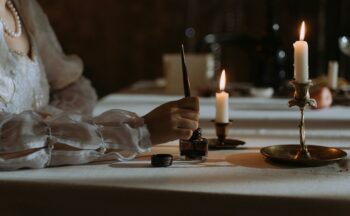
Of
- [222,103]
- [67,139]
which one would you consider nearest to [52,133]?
[67,139]

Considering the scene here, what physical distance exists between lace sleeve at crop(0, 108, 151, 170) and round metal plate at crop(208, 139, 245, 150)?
18 cm

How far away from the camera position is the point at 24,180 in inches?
36.4

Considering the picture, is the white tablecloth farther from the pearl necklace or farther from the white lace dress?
the pearl necklace

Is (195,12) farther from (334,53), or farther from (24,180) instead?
(24,180)

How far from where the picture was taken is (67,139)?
103cm

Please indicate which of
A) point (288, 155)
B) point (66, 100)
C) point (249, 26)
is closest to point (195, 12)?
point (249, 26)

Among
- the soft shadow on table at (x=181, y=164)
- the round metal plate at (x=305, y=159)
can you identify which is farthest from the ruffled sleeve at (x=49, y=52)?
the round metal plate at (x=305, y=159)

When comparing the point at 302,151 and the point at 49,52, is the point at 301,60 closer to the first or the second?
the point at 302,151

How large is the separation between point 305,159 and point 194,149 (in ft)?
0.72

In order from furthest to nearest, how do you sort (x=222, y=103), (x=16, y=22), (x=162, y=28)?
1. (x=162, y=28)
2. (x=16, y=22)
3. (x=222, y=103)

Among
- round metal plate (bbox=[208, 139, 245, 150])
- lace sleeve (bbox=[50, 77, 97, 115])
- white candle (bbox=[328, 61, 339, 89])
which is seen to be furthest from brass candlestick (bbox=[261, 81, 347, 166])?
white candle (bbox=[328, 61, 339, 89])

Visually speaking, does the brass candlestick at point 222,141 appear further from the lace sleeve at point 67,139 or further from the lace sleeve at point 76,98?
the lace sleeve at point 76,98

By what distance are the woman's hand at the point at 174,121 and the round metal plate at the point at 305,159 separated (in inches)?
6.3

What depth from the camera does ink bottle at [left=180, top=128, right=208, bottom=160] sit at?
3.59 feet
